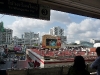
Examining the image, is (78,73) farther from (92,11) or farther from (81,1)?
(92,11)

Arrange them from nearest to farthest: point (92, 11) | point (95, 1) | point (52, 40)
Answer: point (95, 1)
point (92, 11)
point (52, 40)

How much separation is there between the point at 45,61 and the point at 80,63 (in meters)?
10.9

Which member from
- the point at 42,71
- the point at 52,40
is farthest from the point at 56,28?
the point at 42,71

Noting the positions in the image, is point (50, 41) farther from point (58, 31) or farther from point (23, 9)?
point (58, 31)

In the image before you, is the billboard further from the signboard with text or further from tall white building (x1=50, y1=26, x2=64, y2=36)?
tall white building (x1=50, y1=26, x2=64, y2=36)

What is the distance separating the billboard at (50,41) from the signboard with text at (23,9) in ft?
103

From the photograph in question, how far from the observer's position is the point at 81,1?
5.61m

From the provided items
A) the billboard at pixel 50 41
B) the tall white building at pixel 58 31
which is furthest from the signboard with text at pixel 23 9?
the tall white building at pixel 58 31

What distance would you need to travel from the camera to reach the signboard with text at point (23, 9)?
4434 mm

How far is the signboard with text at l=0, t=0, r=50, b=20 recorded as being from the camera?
443 centimetres

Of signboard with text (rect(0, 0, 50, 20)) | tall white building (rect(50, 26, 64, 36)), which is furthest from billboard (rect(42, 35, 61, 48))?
tall white building (rect(50, 26, 64, 36))

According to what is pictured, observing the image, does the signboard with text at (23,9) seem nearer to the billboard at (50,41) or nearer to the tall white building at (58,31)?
the billboard at (50,41)

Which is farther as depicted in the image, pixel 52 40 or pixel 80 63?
pixel 52 40

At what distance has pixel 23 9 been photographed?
475cm
